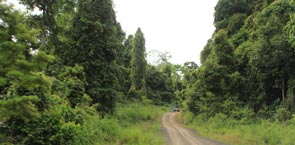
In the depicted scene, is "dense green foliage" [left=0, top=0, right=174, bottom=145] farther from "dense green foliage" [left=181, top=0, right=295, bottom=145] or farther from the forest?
"dense green foliage" [left=181, top=0, right=295, bottom=145]

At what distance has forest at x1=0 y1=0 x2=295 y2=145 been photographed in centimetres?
684

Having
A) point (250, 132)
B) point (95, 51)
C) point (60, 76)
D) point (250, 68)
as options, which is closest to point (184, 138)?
point (250, 132)

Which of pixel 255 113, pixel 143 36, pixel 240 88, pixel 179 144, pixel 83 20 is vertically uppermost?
pixel 143 36

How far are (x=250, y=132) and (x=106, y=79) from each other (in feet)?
34.2

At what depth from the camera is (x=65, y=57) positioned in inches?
806

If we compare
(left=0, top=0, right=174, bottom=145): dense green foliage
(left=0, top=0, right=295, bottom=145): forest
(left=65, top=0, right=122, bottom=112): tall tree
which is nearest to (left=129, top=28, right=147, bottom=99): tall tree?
(left=0, top=0, right=295, bottom=145): forest

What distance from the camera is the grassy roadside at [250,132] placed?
18688mm

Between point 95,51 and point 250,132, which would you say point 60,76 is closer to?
point 95,51

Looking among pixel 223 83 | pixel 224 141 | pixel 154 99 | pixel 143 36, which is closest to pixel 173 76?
pixel 154 99

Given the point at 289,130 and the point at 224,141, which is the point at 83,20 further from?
the point at 289,130

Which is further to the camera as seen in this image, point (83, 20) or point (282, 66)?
point (282, 66)

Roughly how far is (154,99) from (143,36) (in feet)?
50.6

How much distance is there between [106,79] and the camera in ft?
70.8

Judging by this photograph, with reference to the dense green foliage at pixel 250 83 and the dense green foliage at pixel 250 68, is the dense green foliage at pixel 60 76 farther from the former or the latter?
the dense green foliage at pixel 250 68
